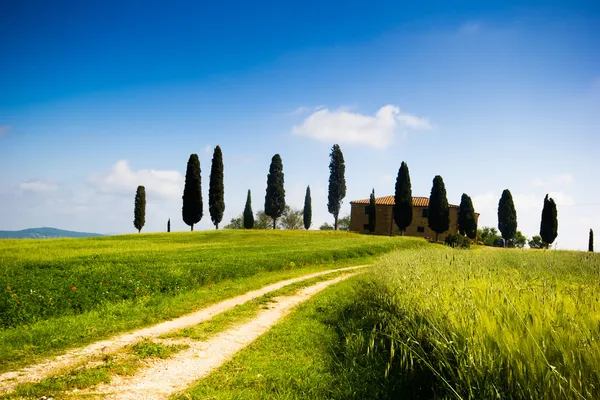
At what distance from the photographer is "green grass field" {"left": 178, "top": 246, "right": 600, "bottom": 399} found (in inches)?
133

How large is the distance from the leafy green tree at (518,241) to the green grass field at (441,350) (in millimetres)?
62606

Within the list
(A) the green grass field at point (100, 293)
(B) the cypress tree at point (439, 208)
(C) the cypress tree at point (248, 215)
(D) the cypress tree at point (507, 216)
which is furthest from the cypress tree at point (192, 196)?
(D) the cypress tree at point (507, 216)

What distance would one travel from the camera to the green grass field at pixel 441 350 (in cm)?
338

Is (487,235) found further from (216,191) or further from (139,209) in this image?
(139,209)

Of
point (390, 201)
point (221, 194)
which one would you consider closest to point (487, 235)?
point (390, 201)

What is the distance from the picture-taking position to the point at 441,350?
4.49 metres

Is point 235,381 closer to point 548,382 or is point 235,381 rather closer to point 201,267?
point 548,382

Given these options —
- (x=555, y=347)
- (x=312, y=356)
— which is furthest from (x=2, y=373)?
(x=555, y=347)

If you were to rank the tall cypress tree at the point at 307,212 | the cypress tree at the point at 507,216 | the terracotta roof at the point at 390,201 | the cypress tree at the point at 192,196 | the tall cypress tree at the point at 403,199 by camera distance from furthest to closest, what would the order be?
→ the tall cypress tree at the point at 307,212
the terracotta roof at the point at 390,201
the cypress tree at the point at 507,216
the tall cypress tree at the point at 403,199
the cypress tree at the point at 192,196

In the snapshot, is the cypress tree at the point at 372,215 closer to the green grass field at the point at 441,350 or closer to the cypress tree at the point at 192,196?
the cypress tree at the point at 192,196

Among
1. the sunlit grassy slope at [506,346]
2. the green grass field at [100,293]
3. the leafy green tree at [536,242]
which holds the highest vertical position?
the sunlit grassy slope at [506,346]

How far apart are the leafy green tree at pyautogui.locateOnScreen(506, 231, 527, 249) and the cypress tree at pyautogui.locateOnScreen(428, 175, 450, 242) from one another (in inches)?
634

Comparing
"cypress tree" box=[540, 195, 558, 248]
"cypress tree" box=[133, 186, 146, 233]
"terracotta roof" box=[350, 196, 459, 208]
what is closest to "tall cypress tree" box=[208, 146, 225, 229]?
"cypress tree" box=[133, 186, 146, 233]

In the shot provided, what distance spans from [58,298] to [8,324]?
4.87 feet
